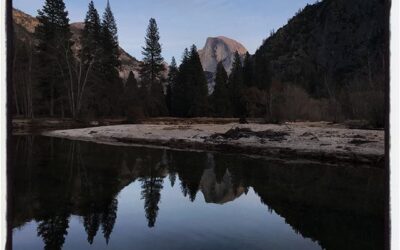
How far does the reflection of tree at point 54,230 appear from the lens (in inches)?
263

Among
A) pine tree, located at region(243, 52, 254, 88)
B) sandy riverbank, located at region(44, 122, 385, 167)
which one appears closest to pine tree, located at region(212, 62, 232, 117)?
pine tree, located at region(243, 52, 254, 88)

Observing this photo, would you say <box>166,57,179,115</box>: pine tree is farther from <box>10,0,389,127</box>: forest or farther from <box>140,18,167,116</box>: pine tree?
<box>140,18,167,116</box>: pine tree

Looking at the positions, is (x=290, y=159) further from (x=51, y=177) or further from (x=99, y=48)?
(x=99, y=48)

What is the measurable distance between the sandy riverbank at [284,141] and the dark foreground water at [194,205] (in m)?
2.33

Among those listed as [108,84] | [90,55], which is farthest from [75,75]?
[108,84]

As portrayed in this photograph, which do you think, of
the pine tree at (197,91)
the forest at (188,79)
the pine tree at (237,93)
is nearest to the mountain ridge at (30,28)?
the forest at (188,79)

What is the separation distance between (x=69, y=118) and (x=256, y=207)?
140ft

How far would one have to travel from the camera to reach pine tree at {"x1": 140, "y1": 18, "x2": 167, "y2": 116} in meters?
63.2

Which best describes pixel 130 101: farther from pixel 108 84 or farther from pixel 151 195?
pixel 151 195

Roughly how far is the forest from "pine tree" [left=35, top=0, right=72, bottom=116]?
0.39ft

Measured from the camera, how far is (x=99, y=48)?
173 feet

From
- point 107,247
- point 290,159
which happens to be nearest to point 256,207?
point 107,247

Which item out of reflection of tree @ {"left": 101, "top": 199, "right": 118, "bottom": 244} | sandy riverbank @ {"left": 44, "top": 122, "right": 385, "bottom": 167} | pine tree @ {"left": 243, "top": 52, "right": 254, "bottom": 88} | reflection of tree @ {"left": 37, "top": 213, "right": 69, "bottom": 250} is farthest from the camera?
pine tree @ {"left": 243, "top": 52, "right": 254, "bottom": 88}

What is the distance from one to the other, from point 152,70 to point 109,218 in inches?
2424
